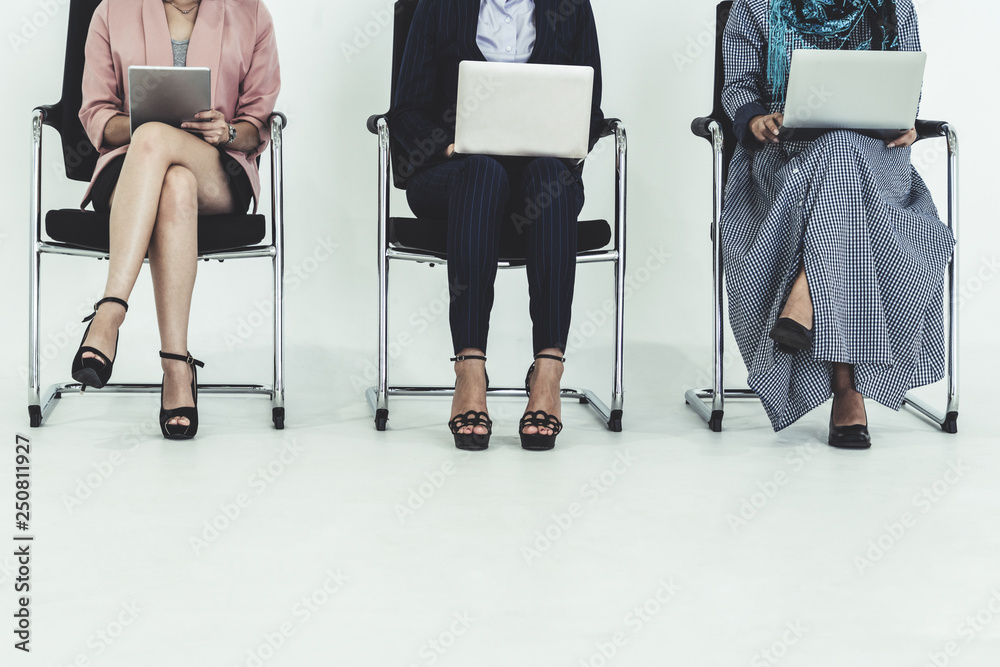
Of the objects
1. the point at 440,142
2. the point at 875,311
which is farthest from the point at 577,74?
the point at 875,311

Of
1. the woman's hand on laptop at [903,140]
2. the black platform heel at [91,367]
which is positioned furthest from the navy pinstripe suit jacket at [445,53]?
the black platform heel at [91,367]

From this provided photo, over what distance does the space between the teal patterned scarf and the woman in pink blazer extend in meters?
1.07

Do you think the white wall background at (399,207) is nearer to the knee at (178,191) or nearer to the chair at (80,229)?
the chair at (80,229)

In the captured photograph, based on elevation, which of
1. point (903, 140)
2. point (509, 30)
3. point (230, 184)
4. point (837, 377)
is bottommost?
point (837, 377)

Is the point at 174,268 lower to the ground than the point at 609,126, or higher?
lower

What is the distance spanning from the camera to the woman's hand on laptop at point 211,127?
6.43 ft

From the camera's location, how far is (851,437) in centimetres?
191

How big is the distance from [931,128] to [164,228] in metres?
1.53

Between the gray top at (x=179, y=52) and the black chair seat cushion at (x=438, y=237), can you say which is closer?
the black chair seat cushion at (x=438, y=237)

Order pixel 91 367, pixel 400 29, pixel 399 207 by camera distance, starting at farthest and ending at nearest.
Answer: pixel 399 207 → pixel 400 29 → pixel 91 367

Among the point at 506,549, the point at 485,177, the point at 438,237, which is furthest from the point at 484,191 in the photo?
the point at 506,549

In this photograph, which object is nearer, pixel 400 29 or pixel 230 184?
pixel 230 184

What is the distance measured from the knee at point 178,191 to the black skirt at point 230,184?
0.11 metres

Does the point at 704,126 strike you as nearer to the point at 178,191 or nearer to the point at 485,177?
the point at 485,177
